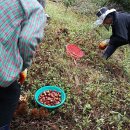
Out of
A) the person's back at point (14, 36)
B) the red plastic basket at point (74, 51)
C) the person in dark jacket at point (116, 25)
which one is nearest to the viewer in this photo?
the person's back at point (14, 36)

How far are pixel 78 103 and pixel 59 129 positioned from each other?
62 centimetres

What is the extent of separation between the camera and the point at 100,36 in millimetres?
7094

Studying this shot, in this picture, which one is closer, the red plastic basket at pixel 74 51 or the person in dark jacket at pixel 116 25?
the red plastic basket at pixel 74 51

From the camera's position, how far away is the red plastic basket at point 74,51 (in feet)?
18.7

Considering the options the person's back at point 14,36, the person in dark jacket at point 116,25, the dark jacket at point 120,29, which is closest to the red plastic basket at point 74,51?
the person in dark jacket at point 116,25

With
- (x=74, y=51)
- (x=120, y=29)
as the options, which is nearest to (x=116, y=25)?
(x=120, y=29)

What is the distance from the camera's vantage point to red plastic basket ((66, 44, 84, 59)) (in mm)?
5700

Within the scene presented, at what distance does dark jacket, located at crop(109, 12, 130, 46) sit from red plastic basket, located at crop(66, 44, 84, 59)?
0.72m

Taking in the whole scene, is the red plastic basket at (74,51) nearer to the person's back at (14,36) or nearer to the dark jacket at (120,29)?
the dark jacket at (120,29)

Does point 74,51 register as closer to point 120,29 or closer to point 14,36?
point 120,29

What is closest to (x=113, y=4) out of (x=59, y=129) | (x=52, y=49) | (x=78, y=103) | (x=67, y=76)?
(x=52, y=49)

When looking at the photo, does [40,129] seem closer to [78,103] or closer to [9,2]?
[78,103]

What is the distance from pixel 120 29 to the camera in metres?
5.84

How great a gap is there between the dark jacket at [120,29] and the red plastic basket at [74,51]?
721mm
